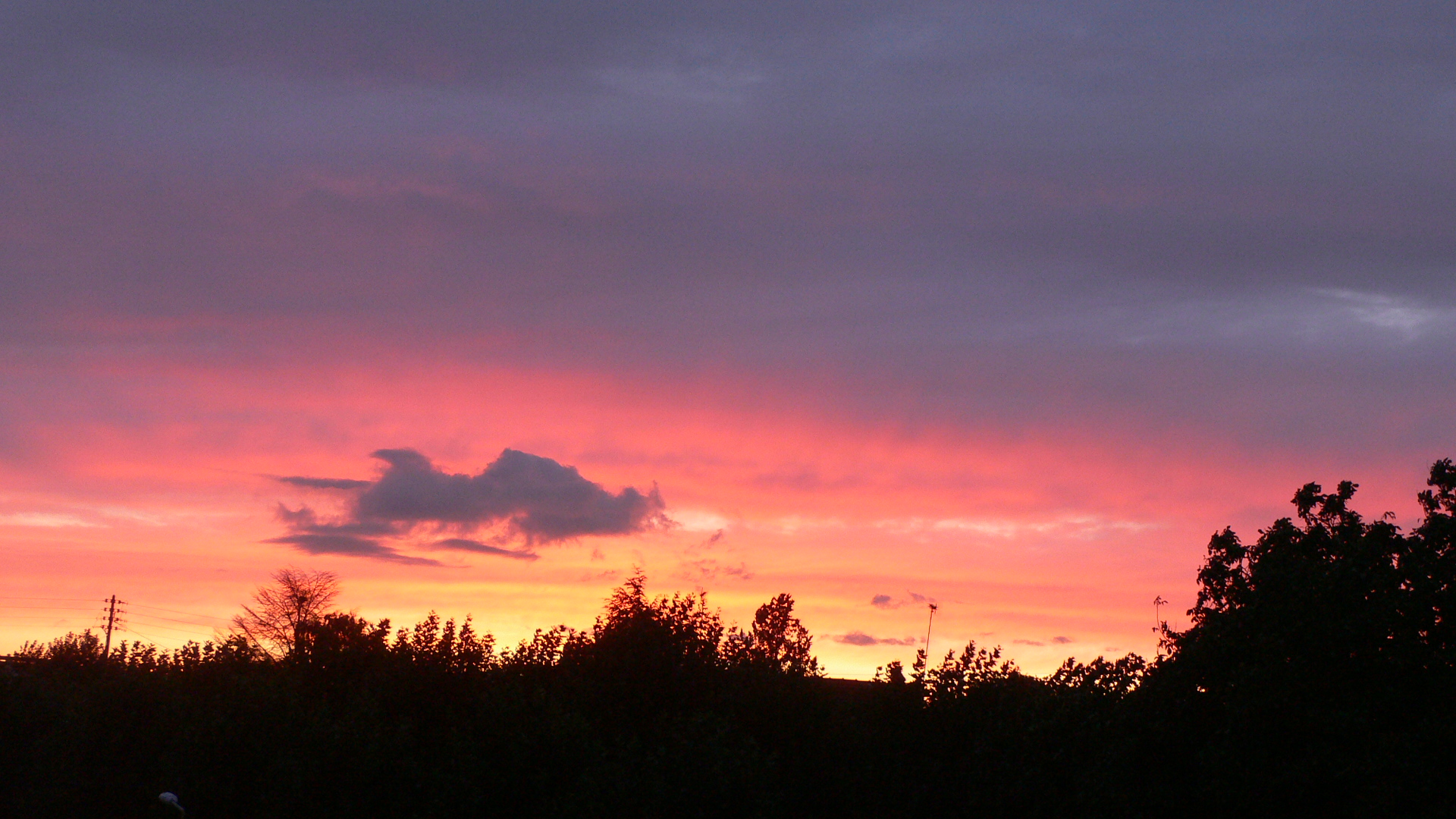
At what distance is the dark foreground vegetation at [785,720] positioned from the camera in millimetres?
22359

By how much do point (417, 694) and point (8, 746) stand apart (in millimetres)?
9700

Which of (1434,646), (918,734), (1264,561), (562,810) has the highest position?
(1264,561)

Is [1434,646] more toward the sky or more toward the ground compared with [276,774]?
more toward the sky

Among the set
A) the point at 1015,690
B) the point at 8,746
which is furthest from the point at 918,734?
the point at 8,746

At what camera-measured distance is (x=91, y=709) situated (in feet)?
92.2

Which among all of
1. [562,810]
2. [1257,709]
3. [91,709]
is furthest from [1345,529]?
[91,709]

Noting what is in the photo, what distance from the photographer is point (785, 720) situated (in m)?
28.5

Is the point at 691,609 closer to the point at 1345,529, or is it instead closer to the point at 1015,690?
the point at 1015,690

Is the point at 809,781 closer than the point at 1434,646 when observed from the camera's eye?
No

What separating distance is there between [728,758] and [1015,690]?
7663mm

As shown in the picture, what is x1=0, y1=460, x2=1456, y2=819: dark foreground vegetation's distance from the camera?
2236 cm

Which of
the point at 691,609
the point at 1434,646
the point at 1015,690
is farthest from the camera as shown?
the point at 691,609

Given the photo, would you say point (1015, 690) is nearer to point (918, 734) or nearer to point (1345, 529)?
point (918, 734)

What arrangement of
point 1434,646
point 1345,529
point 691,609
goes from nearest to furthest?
1. point 1434,646
2. point 1345,529
3. point 691,609
